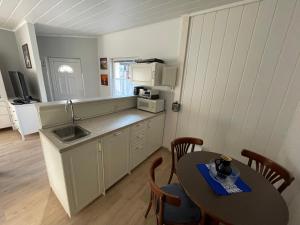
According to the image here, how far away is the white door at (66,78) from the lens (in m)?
3.94

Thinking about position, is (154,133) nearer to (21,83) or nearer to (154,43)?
(154,43)

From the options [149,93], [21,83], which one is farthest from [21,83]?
[149,93]

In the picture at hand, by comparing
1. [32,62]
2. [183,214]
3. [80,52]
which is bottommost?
[183,214]

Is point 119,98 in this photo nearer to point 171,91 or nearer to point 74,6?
point 171,91

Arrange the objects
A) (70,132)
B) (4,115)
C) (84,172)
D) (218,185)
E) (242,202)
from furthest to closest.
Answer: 1. (4,115)
2. (70,132)
3. (84,172)
4. (218,185)
5. (242,202)

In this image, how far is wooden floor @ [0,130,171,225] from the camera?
152 cm

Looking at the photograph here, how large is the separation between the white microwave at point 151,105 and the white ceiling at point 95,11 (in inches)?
56.8

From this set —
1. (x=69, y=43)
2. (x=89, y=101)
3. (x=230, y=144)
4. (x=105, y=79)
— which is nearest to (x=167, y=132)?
(x=230, y=144)

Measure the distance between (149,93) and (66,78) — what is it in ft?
9.89

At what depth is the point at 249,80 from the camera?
1.84 meters

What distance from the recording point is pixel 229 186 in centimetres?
112

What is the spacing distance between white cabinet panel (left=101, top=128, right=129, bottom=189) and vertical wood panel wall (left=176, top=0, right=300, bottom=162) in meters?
1.32

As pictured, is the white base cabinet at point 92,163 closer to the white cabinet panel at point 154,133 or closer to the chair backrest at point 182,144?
the white cabinet panel at point 154,133

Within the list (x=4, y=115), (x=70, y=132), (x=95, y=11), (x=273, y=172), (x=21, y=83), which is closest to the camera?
(x=273, y=172)
